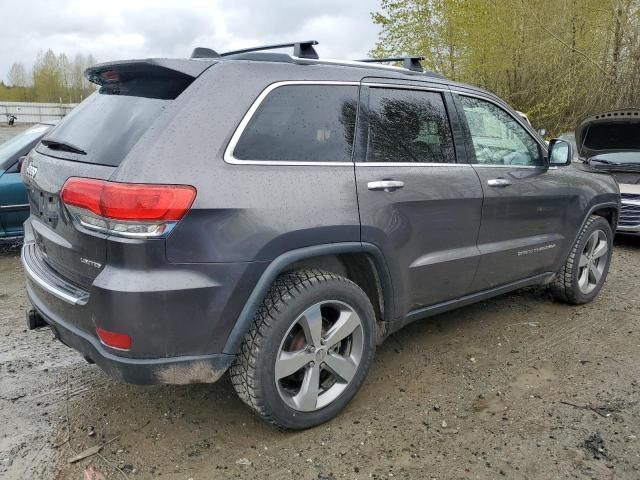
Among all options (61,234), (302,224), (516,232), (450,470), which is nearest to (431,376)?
(450,470)

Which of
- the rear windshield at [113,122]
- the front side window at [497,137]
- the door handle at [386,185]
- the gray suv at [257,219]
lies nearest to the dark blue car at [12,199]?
the gray suv at [257,219]

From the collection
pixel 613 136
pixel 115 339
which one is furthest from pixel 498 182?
pixel 613 136

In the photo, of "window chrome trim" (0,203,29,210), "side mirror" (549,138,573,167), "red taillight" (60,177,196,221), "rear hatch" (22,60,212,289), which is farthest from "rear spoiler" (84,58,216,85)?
"window chrome trim" (0,203,29,210)

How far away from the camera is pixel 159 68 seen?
2.54 metres

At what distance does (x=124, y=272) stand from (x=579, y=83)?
15.6m

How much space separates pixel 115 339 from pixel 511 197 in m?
2.71

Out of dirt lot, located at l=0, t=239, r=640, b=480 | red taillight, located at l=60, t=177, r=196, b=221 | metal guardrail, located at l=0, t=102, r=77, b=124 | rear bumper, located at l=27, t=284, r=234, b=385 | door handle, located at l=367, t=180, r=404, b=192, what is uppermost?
metal guardrail, located at l=0, t=102, r=77, b=124

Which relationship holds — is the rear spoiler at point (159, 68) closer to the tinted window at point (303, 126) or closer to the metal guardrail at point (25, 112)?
the tinted window at point (303, 126)

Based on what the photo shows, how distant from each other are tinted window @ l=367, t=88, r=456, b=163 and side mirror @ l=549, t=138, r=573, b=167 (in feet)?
3.85

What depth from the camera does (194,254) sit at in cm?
228

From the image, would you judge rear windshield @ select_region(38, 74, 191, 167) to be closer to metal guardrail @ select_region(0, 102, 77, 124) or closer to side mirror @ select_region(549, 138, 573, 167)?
side mirror @ select_region(549, 138, 573, 167)

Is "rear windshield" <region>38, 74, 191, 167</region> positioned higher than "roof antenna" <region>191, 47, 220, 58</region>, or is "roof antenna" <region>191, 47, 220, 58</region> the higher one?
"roof antenna" <region>191, 47, 220, 58</region>

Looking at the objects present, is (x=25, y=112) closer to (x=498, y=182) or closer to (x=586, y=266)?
(x=586, y=266)

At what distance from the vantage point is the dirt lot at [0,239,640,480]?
2.52 meters
